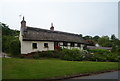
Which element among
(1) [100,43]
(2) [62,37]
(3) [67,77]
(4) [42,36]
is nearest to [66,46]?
(2) [62,37]

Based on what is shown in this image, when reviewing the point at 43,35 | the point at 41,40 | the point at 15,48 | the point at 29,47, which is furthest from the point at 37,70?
the point at 43,35

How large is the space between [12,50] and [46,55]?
6.02 metres

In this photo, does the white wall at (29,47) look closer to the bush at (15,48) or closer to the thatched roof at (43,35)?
the thatched roof at (43,35)

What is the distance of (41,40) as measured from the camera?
32.0 meters

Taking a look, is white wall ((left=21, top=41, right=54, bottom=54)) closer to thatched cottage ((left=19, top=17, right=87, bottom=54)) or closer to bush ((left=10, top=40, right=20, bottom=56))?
thatched cottage ((left=19, top=17, right=87, bottom=54))

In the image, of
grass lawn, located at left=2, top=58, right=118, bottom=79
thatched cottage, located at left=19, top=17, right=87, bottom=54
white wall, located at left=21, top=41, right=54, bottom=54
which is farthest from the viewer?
thatched cottage, located at left=19, top=17, right=87, bottom=54

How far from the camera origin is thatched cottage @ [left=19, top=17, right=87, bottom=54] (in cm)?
3055

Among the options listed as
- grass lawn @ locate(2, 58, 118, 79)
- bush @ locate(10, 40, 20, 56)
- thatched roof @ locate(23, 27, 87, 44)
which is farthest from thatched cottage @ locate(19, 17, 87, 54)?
grass lawn @ locate(2, 58, 118, 79)

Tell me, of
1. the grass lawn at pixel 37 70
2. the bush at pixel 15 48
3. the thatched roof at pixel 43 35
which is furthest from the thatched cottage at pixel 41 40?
the grass lawn at pixel 37 70

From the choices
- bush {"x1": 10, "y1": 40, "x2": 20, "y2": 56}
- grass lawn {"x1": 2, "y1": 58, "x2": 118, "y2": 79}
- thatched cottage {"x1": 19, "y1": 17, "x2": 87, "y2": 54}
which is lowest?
grass lawn {"x1": 2, "y1": 58, "x2": 118, "y2": 79}

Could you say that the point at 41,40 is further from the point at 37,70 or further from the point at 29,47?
the point at 37,70

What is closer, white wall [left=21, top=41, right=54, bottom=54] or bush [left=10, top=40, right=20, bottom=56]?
bush [left=10, top=40, right=20, bottom=56]

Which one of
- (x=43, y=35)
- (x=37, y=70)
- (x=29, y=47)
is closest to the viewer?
(x=37, y=70)

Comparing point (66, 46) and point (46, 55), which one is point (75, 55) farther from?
point (66, 46)
